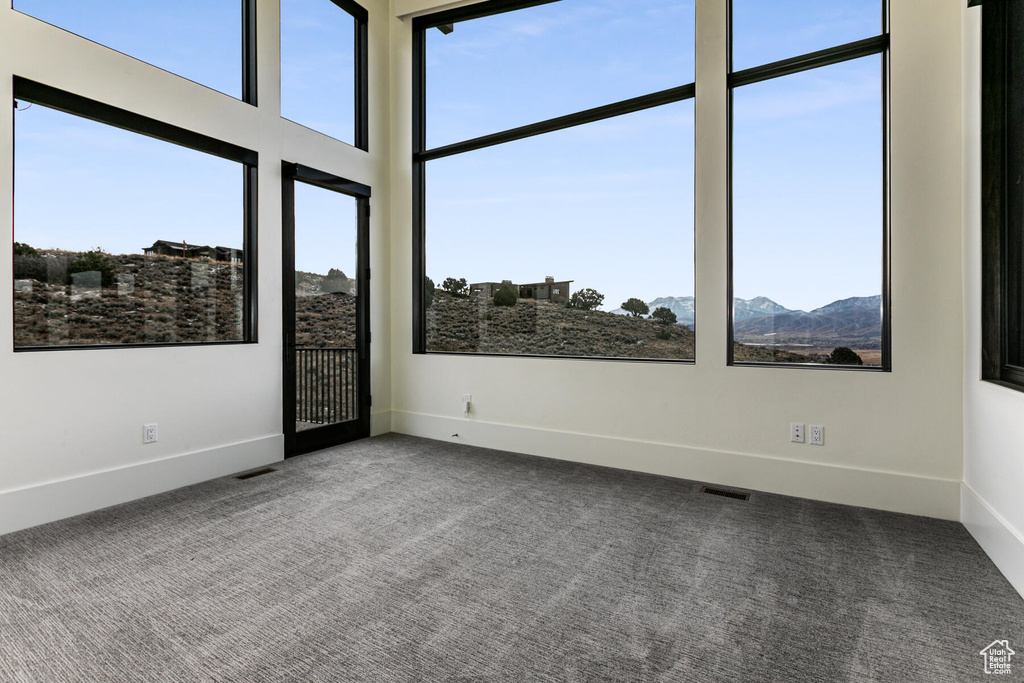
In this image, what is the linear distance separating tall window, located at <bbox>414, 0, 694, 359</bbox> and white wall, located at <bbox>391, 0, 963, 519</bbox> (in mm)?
194

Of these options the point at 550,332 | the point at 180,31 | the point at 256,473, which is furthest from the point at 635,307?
the point at 180,31

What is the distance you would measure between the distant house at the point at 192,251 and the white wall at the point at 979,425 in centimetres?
437

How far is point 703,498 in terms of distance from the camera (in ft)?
9.91

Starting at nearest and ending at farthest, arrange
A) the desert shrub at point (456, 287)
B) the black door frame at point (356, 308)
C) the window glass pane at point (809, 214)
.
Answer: the window glass pane at point (809, 214)
the black door frame at point (356, 308)
the desert shrub at point (456, 287)

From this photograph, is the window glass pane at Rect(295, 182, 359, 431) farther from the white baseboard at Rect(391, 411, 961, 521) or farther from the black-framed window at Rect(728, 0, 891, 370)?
the black-framed window at Rect(728, 0, 891, 370)

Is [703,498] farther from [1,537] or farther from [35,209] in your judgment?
[35,209]

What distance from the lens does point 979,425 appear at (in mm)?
2418

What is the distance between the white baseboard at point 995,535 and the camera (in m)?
1.96

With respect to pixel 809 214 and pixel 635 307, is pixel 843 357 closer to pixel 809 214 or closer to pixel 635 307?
pixel 809 214

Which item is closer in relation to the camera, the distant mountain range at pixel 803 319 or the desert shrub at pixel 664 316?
the distant mountain range at pixel 803 319

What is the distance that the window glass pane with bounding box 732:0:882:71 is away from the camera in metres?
2.94

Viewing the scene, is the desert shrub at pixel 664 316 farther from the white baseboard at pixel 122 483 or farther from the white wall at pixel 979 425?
the white baseboard at pixel 122 483

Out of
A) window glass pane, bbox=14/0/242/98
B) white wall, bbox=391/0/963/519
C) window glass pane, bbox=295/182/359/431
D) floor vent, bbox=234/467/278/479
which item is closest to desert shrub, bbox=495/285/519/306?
white wall, bbox=391/0/963/519

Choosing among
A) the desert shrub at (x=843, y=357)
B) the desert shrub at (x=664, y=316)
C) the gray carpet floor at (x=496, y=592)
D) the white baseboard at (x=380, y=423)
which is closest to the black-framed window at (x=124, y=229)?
the gray carpet floor at (x=496, y=592)
